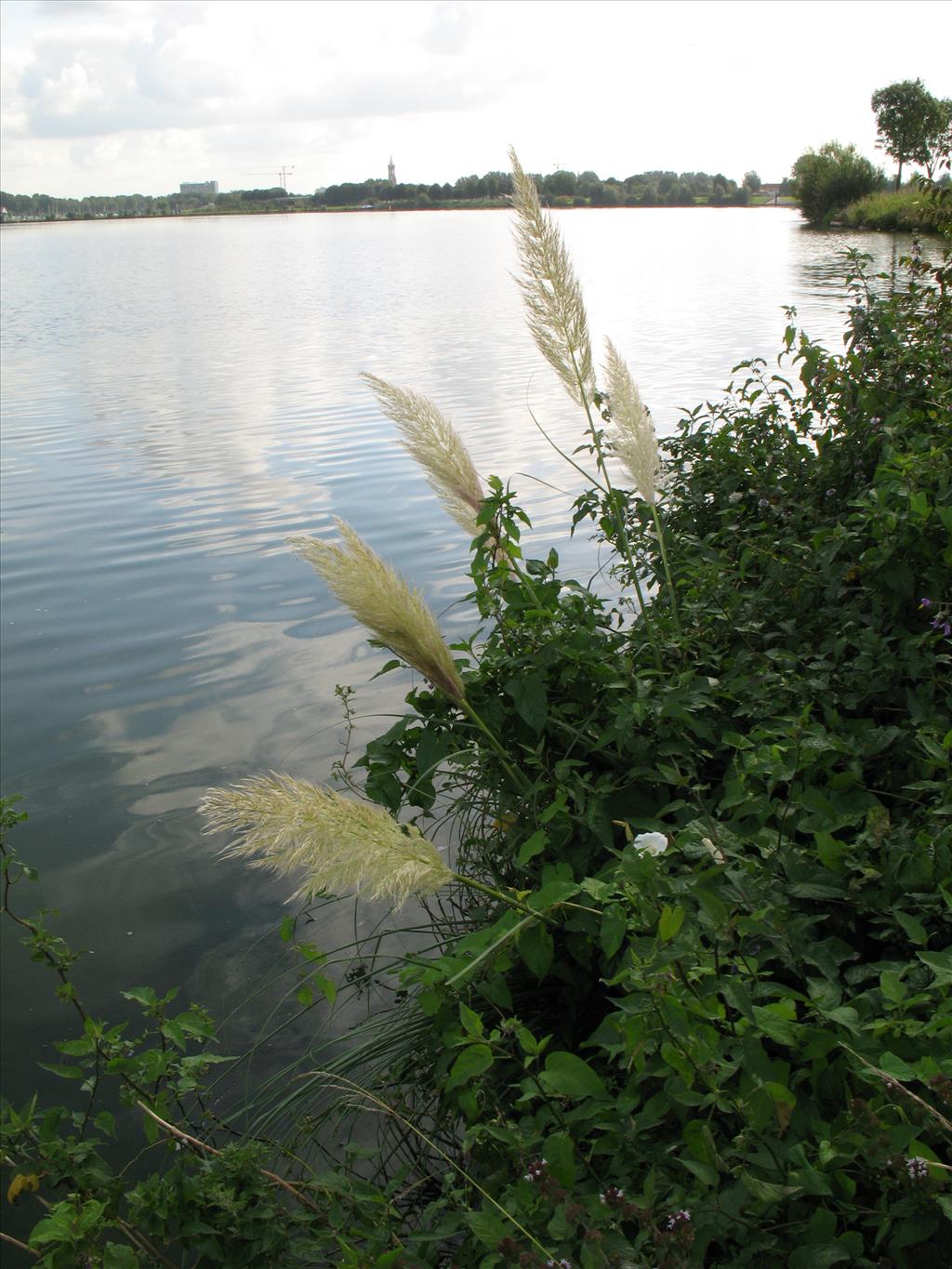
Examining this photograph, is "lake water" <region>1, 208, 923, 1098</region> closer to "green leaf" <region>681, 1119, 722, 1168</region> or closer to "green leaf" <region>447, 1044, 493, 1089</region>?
"green leaf" <region>447, 1044, 493, 1089</region>

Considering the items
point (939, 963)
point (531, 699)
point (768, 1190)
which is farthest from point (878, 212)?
point (768, 1190)

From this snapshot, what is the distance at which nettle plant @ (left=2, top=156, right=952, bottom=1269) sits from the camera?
1.51 meters

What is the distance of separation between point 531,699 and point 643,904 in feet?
2.78

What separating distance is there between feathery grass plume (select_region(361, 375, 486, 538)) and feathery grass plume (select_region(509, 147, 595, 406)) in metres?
0.35

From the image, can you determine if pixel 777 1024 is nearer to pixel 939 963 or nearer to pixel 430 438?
pixel 939 963

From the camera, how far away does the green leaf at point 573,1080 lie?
5.51ft

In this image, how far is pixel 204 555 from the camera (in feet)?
25.8

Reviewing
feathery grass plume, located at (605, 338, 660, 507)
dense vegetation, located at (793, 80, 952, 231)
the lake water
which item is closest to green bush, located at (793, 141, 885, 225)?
dense vegetation, located at (793, 80, 952, 231)

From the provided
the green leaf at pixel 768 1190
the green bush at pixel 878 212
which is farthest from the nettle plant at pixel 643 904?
the green bush at pixel 878 212

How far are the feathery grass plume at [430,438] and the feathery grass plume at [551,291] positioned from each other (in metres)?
0.35

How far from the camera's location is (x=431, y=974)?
191 cm

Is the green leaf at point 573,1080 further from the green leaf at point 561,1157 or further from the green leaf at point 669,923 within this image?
the green leaf at point 669,923

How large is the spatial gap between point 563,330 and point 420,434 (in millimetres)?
490

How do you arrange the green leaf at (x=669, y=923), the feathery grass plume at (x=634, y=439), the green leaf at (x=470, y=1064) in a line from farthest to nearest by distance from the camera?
the feathery grass plume at (x=634, y=439) < the green leaf at (x=470, y=1064) < the green leaf at (x=669, y=923)
